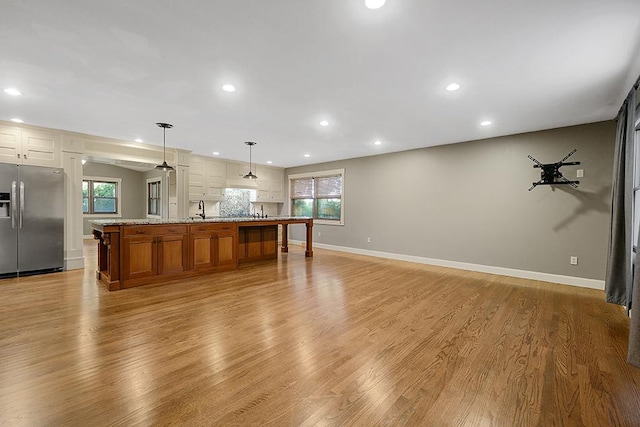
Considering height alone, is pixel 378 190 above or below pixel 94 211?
above

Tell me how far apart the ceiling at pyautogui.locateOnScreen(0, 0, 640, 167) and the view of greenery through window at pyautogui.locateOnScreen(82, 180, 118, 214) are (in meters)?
5.73

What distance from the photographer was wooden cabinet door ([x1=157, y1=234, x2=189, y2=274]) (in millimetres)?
4109

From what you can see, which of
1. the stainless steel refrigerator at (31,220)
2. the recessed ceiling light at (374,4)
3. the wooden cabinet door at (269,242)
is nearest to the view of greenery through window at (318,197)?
the wooden cabinet door at (269,242)

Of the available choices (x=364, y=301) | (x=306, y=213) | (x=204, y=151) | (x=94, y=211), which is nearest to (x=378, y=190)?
(x=306, y=213)

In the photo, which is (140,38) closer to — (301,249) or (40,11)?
(40,11)

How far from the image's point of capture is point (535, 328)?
105 inches

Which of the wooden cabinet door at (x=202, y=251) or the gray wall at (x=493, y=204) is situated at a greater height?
the gray wall at (x=493, y=204)

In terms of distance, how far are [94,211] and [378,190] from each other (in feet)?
30.2

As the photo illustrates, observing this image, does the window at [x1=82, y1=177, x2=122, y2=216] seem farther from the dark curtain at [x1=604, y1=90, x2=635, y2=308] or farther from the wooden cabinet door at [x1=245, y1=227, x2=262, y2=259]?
the dark curtain at [x1=604, y1=90, x2=635, y2=308]

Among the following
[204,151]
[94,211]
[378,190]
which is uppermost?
[204,151]

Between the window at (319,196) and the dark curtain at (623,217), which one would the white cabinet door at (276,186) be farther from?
the dark curtain at (623,217)

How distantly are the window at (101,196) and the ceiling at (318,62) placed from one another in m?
5.69

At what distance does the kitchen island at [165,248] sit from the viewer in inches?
147

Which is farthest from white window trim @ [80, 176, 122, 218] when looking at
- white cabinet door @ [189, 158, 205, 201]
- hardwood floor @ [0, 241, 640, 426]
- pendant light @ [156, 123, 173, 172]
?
hardwood floor @ [0, 241, 640, 426]
